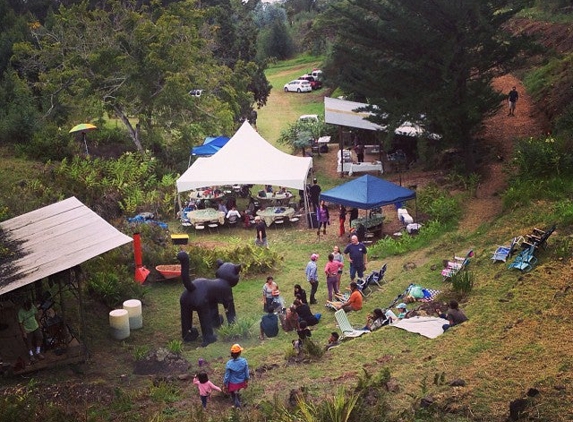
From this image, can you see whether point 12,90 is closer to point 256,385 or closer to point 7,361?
point 7,361

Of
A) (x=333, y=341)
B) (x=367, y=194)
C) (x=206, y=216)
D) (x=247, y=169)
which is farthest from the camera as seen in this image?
(x=247, y=169)

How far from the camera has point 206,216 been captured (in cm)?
2241

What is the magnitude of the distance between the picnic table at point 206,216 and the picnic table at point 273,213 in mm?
1223

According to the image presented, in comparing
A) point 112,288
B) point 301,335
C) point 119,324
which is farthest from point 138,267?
point 301,335

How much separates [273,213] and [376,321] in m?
9.38

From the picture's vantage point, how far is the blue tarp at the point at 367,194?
2002 cm

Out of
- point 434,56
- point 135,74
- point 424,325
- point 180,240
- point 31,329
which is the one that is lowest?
point 180,240

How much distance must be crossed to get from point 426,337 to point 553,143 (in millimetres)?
9905

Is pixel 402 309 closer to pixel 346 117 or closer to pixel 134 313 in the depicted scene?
pixel 134 313

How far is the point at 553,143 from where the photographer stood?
64.5ft

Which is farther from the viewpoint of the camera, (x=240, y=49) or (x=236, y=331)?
(x=240, y=49)

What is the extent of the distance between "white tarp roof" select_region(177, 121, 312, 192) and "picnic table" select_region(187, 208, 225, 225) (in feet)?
2.85

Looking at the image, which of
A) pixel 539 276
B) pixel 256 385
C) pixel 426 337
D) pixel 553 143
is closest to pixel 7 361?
pixel 256 385

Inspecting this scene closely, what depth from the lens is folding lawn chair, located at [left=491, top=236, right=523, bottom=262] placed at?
14734 millimetres
